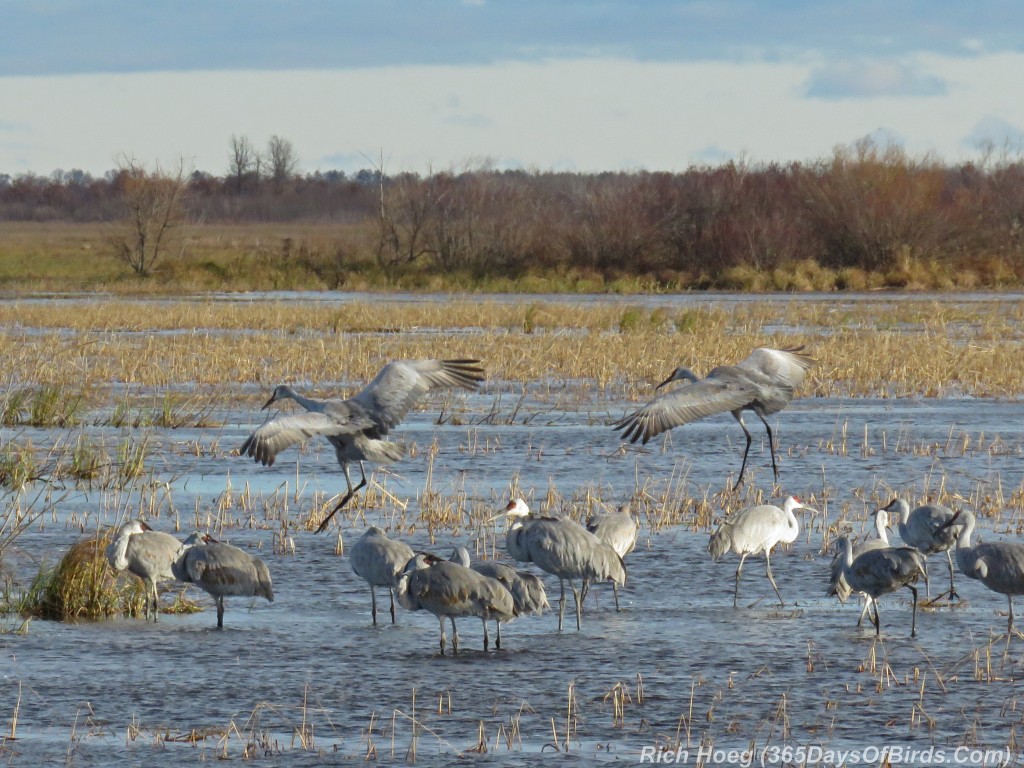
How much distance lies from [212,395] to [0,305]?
1750 cm

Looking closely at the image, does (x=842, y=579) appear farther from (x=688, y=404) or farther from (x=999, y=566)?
(x=688, y=404)

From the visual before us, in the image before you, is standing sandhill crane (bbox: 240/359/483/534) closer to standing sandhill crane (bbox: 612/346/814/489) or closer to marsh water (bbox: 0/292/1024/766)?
marsh water (bbox: 0/292/1024/766)

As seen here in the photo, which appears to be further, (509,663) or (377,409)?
(377,409)

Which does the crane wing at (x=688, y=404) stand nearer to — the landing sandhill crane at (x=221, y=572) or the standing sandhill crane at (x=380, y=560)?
the standing sandhill crane at (x=380, y=560)

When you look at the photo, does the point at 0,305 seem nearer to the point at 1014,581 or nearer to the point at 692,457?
the point at 692,457

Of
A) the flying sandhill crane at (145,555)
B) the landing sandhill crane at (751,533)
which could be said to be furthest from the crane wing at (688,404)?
the flying sandhill crane at (145,555)

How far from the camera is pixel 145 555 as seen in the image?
7.61 m

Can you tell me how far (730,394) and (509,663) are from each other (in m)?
5.35

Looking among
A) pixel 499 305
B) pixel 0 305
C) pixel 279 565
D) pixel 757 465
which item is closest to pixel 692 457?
pixel 757 465

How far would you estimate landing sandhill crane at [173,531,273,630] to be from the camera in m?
7.35

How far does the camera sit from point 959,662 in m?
6.59


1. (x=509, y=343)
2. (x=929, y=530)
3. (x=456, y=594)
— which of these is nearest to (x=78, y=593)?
(x=456, y=594)

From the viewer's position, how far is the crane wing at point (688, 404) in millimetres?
10430

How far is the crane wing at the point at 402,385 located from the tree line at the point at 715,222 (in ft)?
97.1
